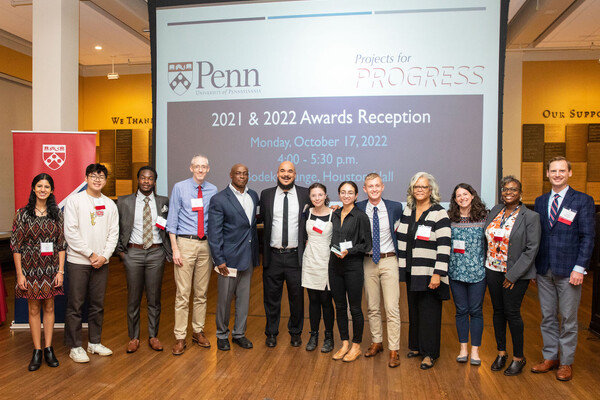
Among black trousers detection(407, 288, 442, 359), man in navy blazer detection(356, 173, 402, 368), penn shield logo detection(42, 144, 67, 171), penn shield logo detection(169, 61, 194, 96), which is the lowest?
black trousers detection(407, 288, 442, 359)

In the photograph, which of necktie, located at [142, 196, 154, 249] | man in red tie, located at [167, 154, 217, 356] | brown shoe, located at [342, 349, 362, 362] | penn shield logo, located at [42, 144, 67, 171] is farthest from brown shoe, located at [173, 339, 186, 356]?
penn shield logo, located at [42, 144, 67, 171]

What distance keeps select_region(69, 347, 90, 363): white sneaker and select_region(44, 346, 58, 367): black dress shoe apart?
0.13 m

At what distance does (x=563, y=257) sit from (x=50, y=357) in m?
3.96

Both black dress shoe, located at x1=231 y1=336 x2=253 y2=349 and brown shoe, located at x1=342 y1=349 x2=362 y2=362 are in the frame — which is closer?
brown shoe, located at x1=342 y1=349 x2=362 y2=362

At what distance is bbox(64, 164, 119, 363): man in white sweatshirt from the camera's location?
351cm

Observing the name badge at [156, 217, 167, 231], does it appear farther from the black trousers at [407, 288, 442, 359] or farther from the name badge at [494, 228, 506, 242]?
the name badge at [494, 228, 506, 242]

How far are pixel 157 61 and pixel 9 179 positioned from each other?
220 inches

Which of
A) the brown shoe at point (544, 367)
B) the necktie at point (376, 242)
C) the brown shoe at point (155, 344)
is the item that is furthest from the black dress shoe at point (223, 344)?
the brown shoe at point (544, 367)

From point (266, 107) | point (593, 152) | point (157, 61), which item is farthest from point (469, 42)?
point (593, 152)

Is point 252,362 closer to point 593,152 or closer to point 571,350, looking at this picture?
point 571,350

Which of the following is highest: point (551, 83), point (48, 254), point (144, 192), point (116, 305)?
point (551, 83)

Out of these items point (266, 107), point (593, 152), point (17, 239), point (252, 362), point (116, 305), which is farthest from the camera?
point (593, 152)

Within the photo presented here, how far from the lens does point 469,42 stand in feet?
14.5

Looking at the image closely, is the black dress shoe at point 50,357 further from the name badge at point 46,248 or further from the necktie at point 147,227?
the necktie at point 147,227
